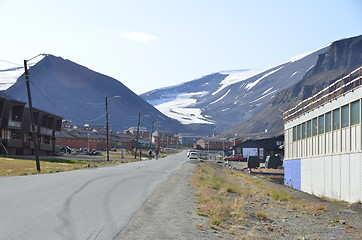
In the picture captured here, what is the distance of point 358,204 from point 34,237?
1940cm

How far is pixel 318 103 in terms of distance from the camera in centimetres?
3794

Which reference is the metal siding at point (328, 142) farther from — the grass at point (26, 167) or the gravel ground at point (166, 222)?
the grass at point (26, 167)

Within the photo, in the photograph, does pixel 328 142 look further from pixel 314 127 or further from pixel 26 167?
pixel 26 167

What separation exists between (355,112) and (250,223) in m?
15.5

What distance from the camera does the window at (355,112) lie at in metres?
27.1

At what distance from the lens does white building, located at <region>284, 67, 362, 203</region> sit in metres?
27.4

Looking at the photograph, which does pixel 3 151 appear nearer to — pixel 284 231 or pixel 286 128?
pixel 286 128

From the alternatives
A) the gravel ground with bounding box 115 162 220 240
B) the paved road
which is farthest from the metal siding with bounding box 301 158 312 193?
the gravel ground with bounding box 115 162 220 240

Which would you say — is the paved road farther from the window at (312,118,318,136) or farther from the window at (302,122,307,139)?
the window at (302,122,307,139)

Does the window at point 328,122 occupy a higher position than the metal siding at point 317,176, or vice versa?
the window at point 328,122

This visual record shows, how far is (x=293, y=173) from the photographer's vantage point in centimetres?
4806

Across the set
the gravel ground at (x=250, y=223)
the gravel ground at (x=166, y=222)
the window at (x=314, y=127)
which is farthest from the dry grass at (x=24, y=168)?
the window at (x=314, y=127)

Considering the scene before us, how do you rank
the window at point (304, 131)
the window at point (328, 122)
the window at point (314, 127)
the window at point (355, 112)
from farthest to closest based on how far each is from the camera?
1. the window at point (304, 131)
2. the window at point (314, 127)
3. the window at point (328, 122)
4. the window at point (355, 112)

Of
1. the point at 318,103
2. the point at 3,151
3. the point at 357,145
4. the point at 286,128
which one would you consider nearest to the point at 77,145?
the point at 3,151
